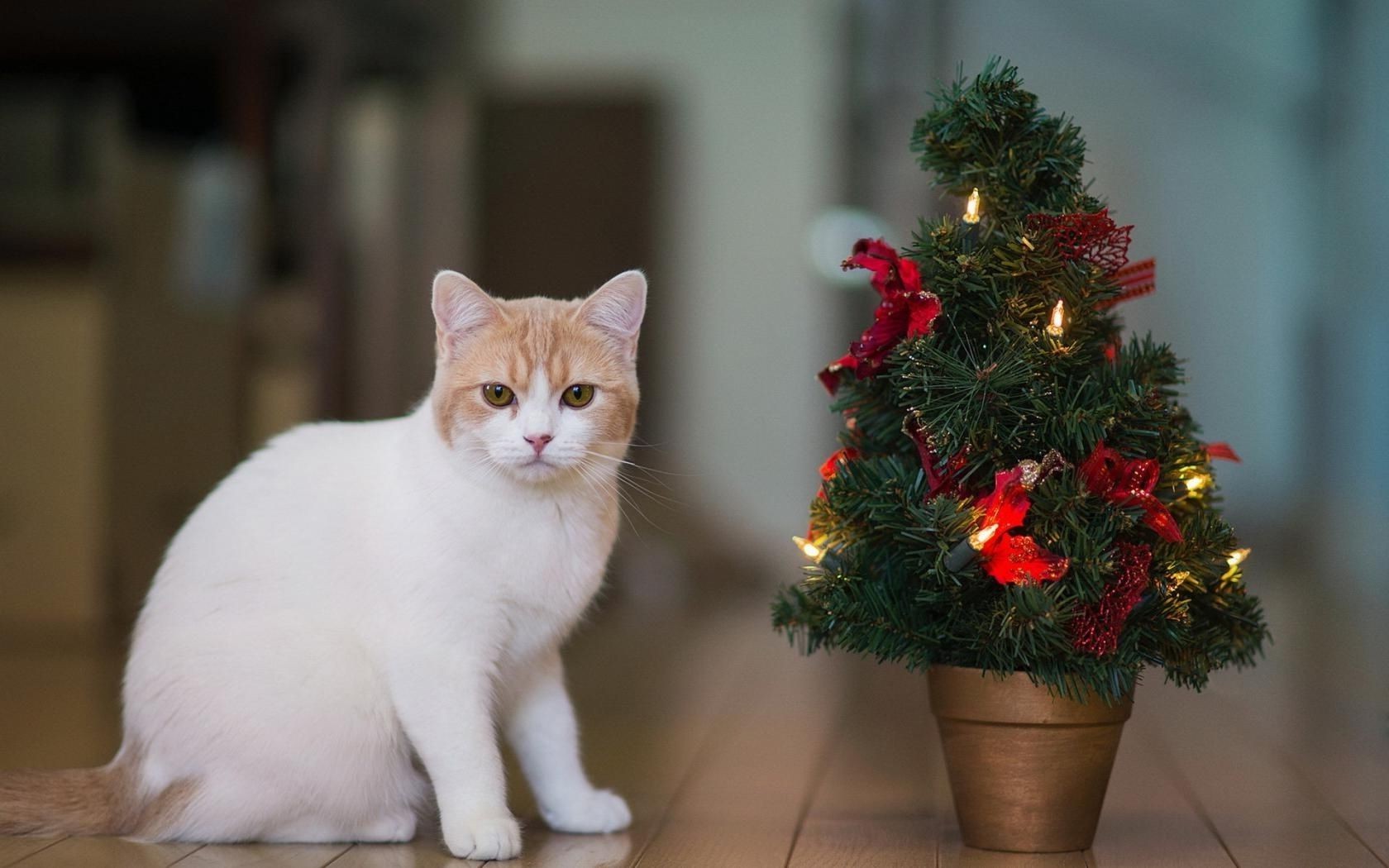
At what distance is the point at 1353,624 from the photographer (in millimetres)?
3857

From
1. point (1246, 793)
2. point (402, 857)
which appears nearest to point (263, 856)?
point (402, 857)

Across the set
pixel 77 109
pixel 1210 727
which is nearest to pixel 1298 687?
pixel 1210 727

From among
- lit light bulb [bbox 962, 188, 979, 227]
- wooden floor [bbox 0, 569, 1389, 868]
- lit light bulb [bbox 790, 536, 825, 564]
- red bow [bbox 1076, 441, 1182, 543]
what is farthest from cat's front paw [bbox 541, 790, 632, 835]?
lit light bulb [bbox 962, 188, 979, 227]

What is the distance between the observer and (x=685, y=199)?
5234 millimetres

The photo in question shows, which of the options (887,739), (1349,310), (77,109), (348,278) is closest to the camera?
(887,739)

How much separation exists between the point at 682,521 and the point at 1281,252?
96.0 inches

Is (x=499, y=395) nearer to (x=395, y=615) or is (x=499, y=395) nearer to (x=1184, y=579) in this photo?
(x=395, y=615)

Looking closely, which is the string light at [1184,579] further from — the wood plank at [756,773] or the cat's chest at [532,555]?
the cat's chest at [532,555]

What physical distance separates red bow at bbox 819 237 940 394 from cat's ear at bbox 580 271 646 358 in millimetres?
237

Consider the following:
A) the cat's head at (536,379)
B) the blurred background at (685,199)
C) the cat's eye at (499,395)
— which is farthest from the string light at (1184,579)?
the blurred background at (685,199)

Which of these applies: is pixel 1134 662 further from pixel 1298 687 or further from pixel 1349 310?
pixel 1349 310

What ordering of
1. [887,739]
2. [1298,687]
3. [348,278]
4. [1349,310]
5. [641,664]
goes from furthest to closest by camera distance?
[1349,310] → [348,278] → [641,664] → [1298,687] → [887,739]

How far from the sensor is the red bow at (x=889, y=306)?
142 cm

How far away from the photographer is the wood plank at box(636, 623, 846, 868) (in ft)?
4.92
